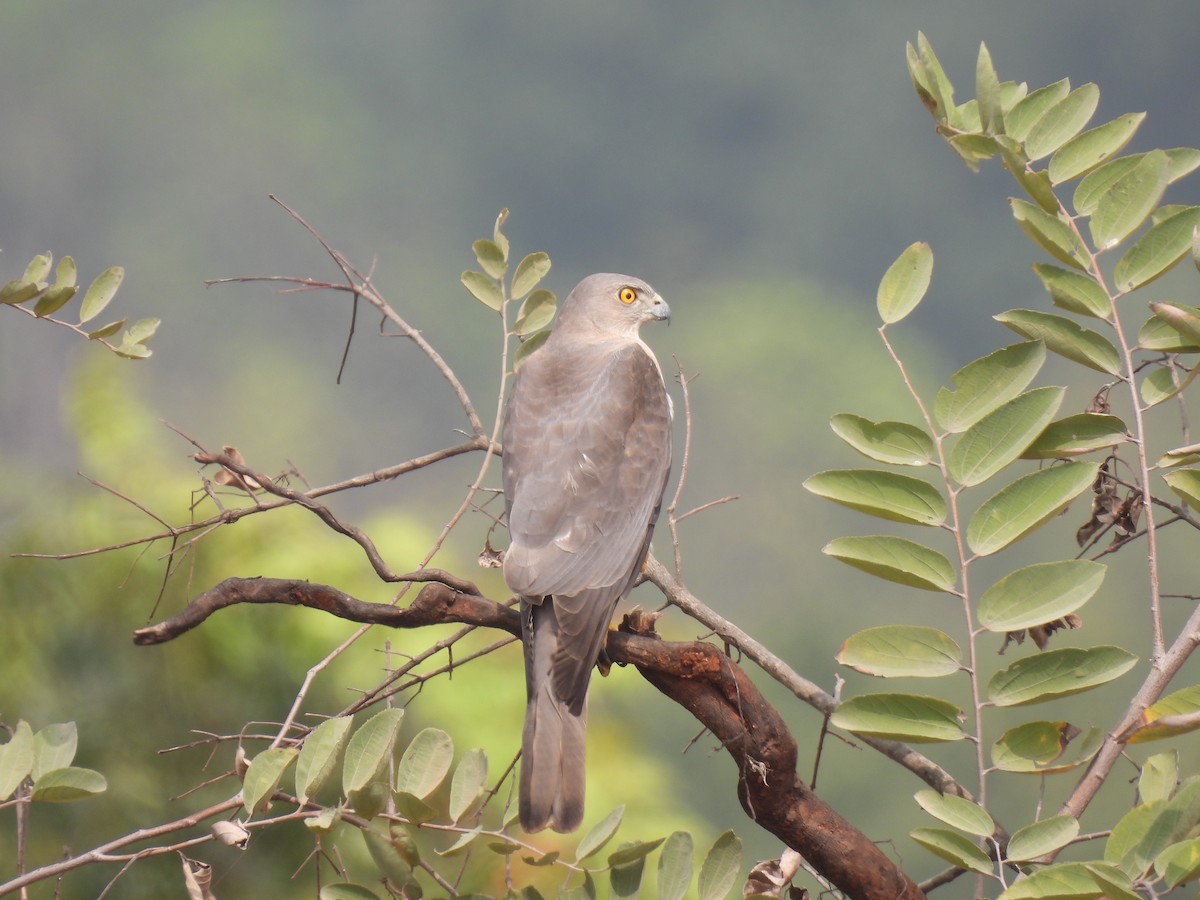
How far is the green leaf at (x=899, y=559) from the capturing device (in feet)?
5.27

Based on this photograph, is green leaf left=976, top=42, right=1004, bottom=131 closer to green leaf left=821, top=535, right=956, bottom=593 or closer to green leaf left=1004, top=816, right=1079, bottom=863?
green leaf left=821, top=535, right=956, bottom=593

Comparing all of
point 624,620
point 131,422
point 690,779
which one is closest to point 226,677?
point 131,422

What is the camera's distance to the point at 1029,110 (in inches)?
73.0

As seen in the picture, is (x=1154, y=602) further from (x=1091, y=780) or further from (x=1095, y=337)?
(x=1095, y=337)

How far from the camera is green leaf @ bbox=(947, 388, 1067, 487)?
1.60 meters

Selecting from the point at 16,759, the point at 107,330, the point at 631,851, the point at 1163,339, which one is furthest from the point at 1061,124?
the point at 16,759

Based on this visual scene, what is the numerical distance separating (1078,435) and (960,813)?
2.08 feet

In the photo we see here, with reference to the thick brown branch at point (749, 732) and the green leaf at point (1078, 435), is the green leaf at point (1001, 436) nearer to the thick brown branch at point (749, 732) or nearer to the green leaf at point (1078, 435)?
the green leaf at point (1078, 435)

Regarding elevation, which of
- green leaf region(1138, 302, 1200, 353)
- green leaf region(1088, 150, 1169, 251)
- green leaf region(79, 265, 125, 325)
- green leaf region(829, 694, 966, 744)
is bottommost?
green leaf region(829, 694, 966, 744)

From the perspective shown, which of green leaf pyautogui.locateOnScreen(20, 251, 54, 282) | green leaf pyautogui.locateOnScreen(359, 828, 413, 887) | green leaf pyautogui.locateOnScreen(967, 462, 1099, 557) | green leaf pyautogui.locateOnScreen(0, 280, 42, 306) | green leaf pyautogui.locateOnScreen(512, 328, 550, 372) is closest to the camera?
green leaf pyautogui.locateOnScreen(359, 828, 413, 887)

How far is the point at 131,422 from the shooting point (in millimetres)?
5406

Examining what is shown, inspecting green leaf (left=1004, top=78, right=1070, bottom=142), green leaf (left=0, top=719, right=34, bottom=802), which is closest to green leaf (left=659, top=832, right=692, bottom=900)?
green leaf (left=0, top=719, right=34, bottom=802)

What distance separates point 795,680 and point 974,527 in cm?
63

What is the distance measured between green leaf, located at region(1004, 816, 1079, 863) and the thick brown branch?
235mm
